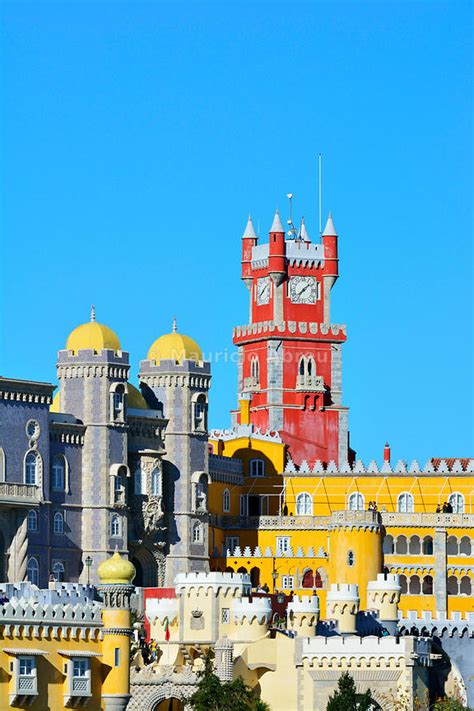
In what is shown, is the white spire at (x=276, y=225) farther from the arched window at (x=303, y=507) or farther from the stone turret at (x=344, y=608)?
the stone turret at (x=344, y=608)

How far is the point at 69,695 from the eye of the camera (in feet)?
331

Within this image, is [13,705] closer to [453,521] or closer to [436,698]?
[436,698]

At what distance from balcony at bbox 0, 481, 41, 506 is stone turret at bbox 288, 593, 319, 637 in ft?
56.1

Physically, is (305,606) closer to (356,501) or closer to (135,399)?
(135,399)

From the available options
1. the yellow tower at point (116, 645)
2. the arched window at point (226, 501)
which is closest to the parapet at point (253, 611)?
the yellow tower at point (116, 645)

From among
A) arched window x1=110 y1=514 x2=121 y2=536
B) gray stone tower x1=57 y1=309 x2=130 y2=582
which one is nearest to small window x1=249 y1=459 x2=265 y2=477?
gray stone tower x1=57 y1=309 x2=130 y2=582

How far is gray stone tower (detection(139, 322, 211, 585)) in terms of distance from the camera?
468 feet

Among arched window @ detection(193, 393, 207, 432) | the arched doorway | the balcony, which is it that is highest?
arched window @ detection(193, 393, 207, 432)

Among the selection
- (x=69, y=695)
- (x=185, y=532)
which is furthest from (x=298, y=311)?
(x=69, y=695)

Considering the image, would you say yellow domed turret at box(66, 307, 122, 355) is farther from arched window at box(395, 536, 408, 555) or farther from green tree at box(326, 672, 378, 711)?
green tree at box(326, 672, 378, 711)

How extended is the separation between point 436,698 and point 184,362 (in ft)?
Result: 91.0

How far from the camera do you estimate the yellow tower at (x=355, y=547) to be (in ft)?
455

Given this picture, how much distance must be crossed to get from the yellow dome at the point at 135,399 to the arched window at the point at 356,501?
16.2 metres

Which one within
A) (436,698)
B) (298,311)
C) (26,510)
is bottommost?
(436,698)
